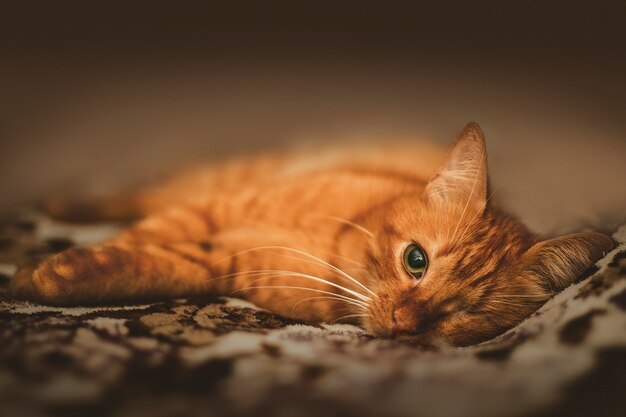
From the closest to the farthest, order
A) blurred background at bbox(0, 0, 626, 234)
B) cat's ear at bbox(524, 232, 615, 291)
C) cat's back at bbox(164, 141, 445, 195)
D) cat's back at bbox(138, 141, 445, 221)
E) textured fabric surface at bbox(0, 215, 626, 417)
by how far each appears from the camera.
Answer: textured fabric surface at bbox(0, 215, 626, 417)
cat's ear at bbox(524, 232, 615, 291)
blurred background at bbox(0, 0, 626, 234)
cat's back at bbox(138, 141, 445, 221)
cat's back at bbox(164, 141, 445, 195)

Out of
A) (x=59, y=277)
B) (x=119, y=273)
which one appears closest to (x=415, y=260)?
(x=119, y=273)

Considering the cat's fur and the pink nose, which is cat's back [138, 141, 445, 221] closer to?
the cat's fur

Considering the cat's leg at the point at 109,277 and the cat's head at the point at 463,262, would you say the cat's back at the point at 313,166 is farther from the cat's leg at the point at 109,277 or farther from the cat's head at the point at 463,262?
the cat's leg at the point at 109,277

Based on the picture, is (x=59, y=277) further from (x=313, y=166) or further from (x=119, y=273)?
(x=313, y=166)

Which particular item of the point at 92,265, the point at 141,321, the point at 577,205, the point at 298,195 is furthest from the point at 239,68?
the point at 577,205

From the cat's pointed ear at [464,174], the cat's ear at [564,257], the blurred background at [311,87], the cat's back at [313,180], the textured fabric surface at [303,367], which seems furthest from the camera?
the cat's back at [313,180]

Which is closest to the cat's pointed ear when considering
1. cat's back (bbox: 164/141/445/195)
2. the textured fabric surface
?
the textured fabric surface

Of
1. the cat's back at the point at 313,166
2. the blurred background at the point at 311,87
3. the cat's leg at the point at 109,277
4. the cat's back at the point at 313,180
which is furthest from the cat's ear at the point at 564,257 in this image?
the cat's leg at the point at 109,277
